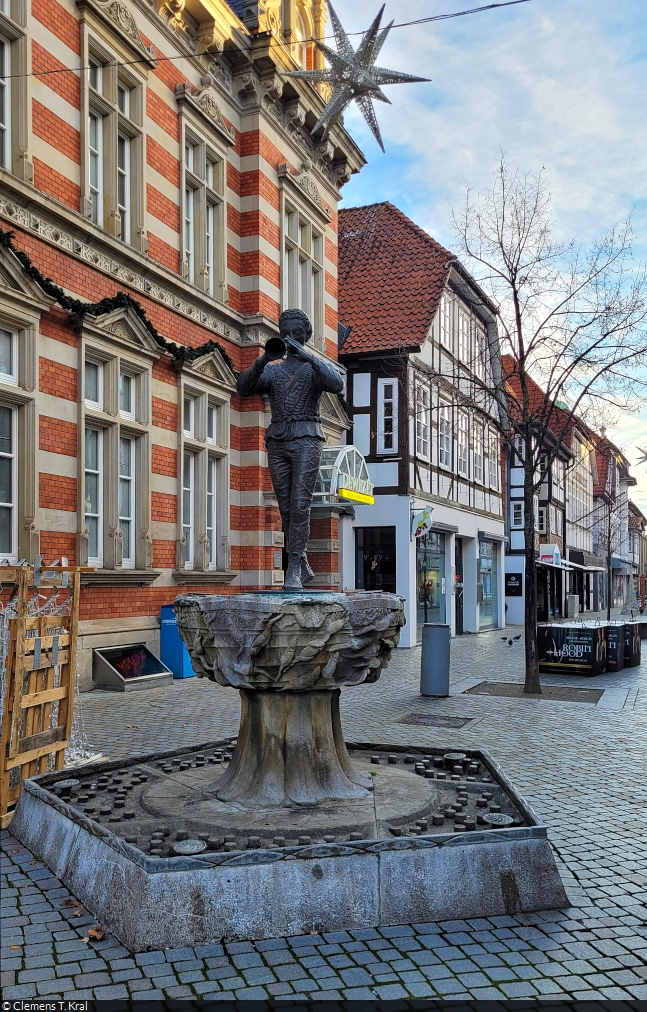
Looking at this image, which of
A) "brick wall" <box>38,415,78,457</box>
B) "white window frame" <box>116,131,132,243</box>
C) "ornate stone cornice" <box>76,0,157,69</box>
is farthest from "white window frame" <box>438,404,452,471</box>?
"brick wall" <box>38,415,78,457</box>

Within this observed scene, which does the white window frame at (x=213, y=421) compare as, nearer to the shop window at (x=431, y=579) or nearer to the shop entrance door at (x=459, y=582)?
the shop window at (x=431, y=579)

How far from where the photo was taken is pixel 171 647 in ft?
46.4

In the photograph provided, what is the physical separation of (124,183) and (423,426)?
458 inches

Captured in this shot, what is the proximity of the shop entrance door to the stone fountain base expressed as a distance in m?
22.0

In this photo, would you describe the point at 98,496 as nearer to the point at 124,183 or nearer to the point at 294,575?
the point at 124,183

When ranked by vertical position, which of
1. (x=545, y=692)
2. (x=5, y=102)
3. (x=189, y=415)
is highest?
(x=5, y=102)

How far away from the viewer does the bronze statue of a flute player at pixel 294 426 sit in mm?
6336

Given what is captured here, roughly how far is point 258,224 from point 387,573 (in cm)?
921

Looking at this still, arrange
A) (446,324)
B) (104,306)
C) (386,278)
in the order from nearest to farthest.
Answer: (104,306), (386,278), (446,324)

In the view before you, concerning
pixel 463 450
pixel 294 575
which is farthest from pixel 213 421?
pixel 463 450

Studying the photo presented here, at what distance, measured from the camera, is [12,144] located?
11039 millimetres

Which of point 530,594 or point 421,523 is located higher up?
point 421,523

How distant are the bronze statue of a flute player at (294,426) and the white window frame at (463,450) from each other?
20430 millimetres

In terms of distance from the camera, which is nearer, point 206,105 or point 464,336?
point 206,105
